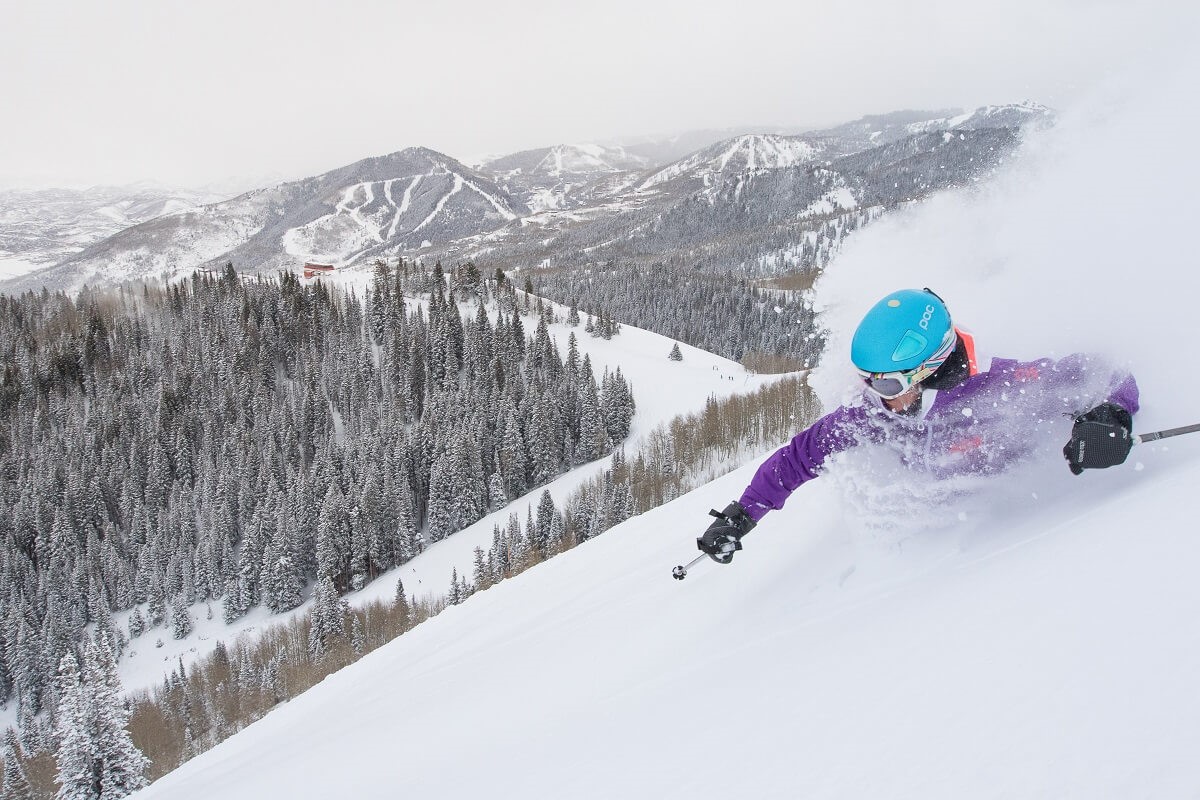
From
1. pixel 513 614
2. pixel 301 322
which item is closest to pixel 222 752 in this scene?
pixel 513 614

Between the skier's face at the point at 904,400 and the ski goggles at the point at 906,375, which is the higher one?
the ski goggles at the point at 906,375

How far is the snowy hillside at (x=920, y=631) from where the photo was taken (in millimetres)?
1854

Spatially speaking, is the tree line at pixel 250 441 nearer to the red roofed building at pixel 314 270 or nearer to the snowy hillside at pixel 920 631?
the red roofed building at pixel 314 270

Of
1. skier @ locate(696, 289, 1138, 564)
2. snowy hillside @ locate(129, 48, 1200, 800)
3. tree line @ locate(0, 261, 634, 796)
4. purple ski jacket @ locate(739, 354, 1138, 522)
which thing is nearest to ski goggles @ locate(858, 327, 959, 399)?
skier @ locate(696, 289, 1138, 564)

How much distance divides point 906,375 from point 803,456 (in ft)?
3.44

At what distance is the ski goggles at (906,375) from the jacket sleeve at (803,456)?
1.23 ft

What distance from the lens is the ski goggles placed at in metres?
3.67

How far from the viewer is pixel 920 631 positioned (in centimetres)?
267

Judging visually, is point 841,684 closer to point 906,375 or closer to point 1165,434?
point 906,375

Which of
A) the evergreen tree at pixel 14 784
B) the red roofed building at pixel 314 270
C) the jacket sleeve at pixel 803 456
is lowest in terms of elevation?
the evergreen tree at pixel 14 784

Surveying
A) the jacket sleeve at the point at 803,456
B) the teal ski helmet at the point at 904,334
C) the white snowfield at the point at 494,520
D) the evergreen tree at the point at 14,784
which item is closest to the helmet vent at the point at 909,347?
the teal ski helmet at the point at 904,334

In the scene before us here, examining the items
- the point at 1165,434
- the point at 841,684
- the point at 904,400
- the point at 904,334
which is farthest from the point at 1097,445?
the point at 841,684

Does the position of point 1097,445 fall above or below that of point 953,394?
below

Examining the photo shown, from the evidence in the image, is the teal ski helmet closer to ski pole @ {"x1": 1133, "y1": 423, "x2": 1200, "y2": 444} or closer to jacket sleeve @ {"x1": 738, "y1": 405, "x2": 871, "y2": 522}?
jacket sleeve @ {"x1": 738, "y1": 405, "x2": 871, "y2": 522}
